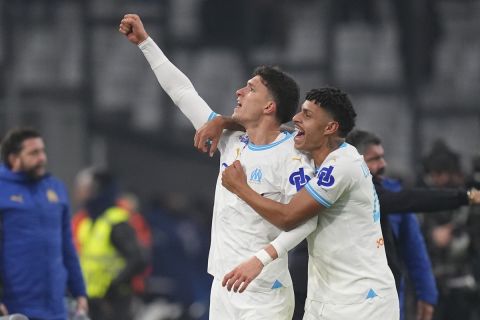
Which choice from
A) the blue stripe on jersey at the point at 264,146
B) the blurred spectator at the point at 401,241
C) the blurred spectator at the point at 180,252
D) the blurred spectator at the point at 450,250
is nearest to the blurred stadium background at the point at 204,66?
the blurred spectator at the point at 180,252

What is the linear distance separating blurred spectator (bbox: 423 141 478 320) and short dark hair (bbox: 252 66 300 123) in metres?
2.92

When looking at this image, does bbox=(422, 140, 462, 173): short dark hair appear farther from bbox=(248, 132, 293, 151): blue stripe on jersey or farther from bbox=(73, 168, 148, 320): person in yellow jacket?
bbox=(248, 132, 293, 151): blue stripe on jersey

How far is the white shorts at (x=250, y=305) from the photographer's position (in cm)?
569

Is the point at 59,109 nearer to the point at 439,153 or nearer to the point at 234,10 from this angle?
the point at 234,10

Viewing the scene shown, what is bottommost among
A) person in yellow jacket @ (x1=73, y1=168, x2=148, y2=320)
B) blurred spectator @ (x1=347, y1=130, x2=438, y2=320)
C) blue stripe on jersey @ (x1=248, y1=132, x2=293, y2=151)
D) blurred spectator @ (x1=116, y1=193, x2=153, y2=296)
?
blurred spectator @ (x1=116, y1=193, x2=153, y2=296)

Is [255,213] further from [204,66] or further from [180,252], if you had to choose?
[204,66]

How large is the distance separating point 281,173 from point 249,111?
34 centimetres

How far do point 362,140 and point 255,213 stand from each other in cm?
139

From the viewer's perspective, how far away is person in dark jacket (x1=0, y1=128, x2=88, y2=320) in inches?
279

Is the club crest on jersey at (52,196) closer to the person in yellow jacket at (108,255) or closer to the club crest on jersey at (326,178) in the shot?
the club crest on jersey at (326,178)

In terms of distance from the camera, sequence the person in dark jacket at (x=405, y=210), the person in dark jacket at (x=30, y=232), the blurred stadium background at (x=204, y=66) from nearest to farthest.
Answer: the person in dark jacket at (x=405, y=210) → the person in dark jacket at (x=30, y=232) → the blurred stadium background at (x=204, y=66)

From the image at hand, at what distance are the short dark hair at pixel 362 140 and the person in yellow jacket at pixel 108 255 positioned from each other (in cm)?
302

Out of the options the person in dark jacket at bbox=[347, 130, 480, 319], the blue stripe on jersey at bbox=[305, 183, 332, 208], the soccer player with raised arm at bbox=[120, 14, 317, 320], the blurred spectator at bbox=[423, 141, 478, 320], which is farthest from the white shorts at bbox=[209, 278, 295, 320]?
the blurred spectator at bbox=[423, 141, 478, 320]

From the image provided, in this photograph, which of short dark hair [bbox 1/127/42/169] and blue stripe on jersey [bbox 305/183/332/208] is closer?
blue stripe on jersey [bbox 305/183/332/208]
